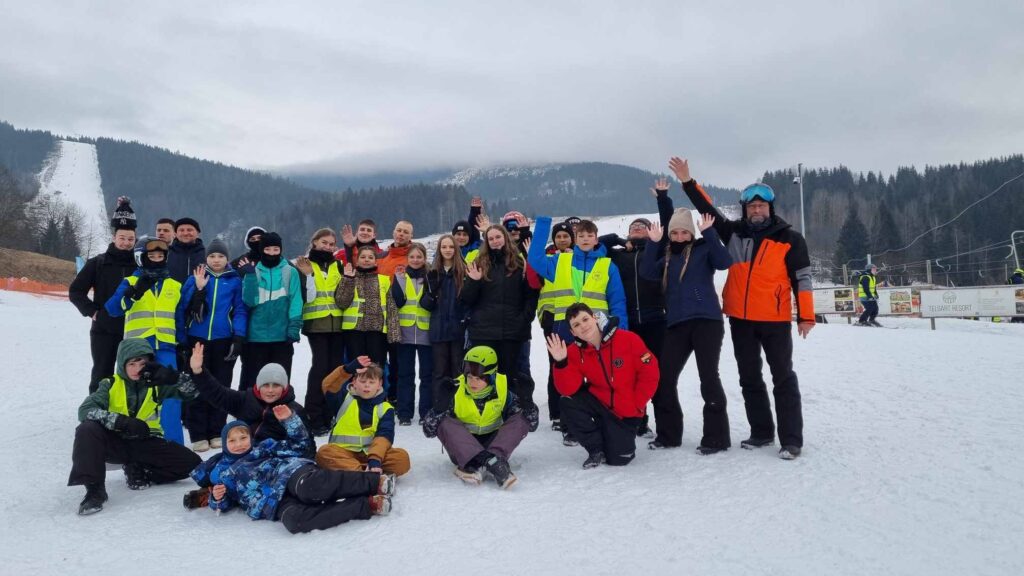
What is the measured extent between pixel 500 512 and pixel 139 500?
8.14 feet

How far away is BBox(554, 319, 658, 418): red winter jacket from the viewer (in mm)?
4645

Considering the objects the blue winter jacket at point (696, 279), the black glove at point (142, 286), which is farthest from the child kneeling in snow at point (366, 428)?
the blue winter jacket at point (696, 279)

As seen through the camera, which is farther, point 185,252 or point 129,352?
point 185,252

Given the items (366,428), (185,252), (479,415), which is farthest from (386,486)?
(185,252)

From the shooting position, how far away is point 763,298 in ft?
15.5

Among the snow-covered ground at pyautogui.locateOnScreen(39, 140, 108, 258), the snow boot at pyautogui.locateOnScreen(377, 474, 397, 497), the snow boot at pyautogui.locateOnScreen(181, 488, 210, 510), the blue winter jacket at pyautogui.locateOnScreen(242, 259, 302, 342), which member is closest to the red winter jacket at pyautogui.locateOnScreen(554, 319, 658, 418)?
the snow boot at pyautogui.locateOnScreen(377, 474, 397, 497)

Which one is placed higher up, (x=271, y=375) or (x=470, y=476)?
(x=271, y=375)

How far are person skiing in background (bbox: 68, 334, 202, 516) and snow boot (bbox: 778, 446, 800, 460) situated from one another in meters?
4.29

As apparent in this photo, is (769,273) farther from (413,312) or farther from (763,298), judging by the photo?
(413,312)

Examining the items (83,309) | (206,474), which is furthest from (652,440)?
(83,309)

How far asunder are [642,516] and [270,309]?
13.5 ft

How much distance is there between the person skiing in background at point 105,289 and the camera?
18.5ft

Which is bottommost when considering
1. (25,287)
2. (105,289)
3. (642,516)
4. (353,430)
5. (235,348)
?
(642,516)

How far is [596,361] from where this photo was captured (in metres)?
4.73
